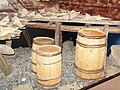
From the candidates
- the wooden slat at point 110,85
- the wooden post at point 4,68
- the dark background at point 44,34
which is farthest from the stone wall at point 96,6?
the wooden slat at point 110,85

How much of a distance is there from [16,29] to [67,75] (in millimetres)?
1416

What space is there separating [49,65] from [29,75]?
94 cm

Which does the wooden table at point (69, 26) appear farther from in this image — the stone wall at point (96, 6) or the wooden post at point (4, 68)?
the wooden post at point (4, 68)

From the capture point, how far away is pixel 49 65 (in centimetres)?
354

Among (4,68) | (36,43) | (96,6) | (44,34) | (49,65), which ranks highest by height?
(96,6)

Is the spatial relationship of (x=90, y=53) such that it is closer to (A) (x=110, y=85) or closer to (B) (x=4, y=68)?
(B) (x=4, y=68)

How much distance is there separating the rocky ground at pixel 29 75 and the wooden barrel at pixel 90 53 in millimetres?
205

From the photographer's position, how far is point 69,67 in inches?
187

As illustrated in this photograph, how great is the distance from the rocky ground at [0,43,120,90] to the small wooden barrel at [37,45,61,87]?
0.60ft

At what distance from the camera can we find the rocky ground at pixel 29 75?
12.9 ft

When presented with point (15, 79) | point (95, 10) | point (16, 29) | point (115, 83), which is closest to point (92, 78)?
point (15, 79)

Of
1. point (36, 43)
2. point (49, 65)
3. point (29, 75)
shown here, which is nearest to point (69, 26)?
point (36, 43)

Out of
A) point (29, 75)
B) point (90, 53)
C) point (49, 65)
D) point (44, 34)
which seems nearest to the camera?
point (49, 65)

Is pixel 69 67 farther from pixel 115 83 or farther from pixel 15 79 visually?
pixel 115 83
